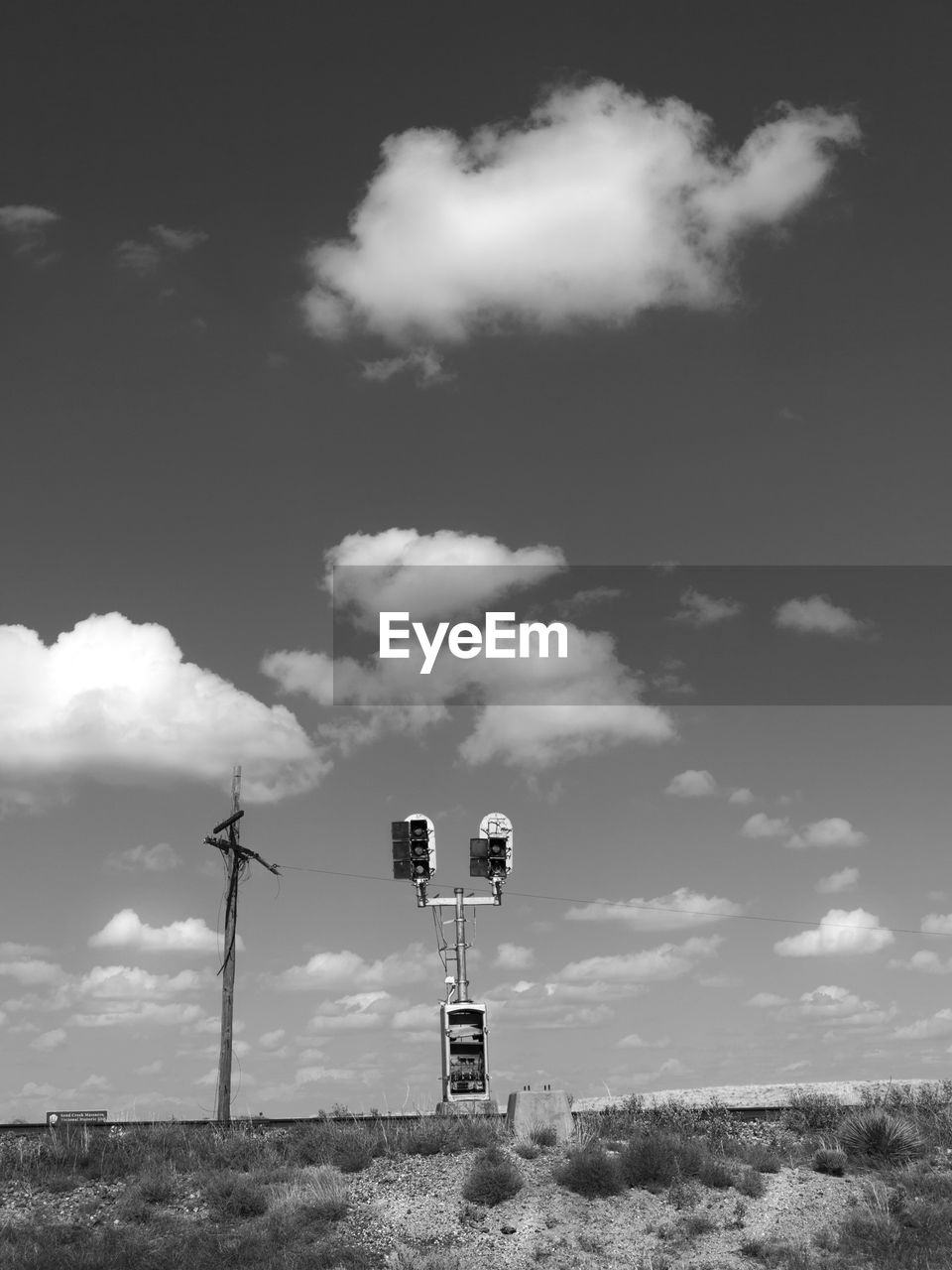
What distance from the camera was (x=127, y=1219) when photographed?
20.8 meters

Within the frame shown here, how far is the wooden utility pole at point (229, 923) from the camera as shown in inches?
1451

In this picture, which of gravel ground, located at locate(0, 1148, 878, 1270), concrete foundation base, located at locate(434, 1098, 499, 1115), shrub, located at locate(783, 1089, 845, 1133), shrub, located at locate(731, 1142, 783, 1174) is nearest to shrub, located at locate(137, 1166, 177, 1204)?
gravel ground, located at locate(0, 1148, 878, 1270)

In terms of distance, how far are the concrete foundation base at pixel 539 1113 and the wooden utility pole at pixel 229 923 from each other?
14615mm

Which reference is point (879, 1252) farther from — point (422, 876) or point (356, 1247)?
point (422, 876)

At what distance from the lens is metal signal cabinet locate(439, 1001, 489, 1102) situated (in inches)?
1062

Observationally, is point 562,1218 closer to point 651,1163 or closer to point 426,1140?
point 651,1163

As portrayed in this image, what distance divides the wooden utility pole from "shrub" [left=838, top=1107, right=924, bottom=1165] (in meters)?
18.5

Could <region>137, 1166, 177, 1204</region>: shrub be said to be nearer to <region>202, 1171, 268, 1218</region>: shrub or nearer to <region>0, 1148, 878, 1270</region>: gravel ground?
<region>0, 1148, 878, 1270</region>: gravel ground

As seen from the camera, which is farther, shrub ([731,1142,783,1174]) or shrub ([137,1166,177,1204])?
shrub ([731,1142,783,1174])

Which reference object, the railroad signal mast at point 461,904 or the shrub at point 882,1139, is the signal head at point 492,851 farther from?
the shrub at point 882,1139

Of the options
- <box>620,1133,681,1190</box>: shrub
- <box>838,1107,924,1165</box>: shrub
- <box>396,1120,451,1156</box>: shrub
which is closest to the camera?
<box>620,1133,681,1190</box>: shrub

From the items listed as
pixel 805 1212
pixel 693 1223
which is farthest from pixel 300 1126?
pixel 805 1212

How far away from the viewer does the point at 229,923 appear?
39.1 metres

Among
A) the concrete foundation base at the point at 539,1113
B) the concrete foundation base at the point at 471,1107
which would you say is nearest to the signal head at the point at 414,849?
the concrete foundation base at the point at 471,1107
